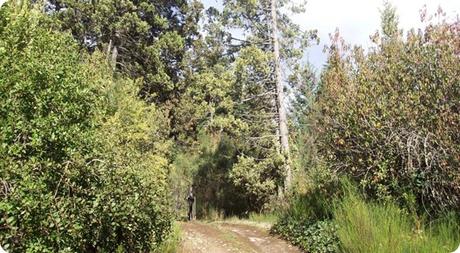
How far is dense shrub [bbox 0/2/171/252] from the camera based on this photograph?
5348mm

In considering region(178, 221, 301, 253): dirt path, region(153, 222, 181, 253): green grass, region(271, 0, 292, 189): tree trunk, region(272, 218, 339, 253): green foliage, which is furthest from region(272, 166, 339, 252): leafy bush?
region(271, 0, 292, 189): tree trunk

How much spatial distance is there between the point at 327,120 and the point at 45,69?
5.86m

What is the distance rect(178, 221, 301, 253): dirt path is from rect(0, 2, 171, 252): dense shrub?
3262 millimetres

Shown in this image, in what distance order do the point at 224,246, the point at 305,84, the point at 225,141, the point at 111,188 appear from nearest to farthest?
the point at 111,188
the point at 224,246
the point at 305,84
the point at 225,141

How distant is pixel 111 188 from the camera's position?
6.41 metres

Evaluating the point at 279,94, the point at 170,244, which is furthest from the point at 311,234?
the point at 279,94

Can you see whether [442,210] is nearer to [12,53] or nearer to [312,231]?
[312,231]

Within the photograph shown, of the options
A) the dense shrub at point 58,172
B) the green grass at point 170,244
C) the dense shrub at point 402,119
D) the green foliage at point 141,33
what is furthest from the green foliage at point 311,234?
the green foliage at point 141,33

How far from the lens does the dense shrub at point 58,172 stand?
5.35m

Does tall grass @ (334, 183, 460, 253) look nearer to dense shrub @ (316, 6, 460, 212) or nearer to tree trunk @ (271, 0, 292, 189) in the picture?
dense shrub @ (316, 6, 460, 212)

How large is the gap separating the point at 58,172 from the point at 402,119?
5.87 m

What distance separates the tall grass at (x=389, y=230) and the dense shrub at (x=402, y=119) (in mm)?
364

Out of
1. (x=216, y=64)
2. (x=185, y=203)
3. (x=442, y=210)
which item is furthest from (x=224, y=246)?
(x=216, y=64)

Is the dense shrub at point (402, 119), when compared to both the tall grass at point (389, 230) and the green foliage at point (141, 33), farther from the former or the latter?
the green foliage at point (141, 33)
